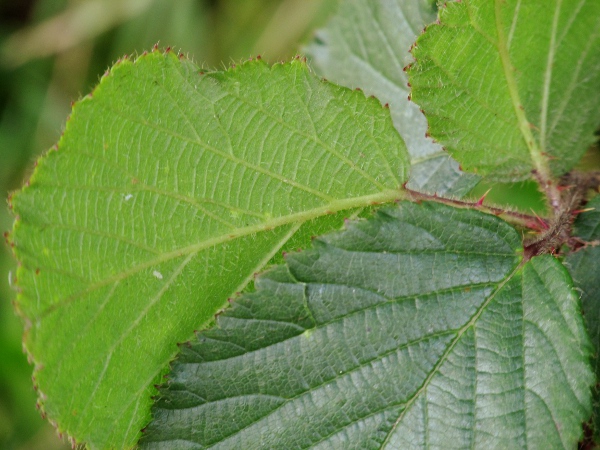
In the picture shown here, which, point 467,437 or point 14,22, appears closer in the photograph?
point 467,437

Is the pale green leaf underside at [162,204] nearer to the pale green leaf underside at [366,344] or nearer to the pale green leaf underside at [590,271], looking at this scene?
the pale green leaf underside at [366,344]

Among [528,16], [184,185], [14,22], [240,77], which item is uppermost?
[14,22]

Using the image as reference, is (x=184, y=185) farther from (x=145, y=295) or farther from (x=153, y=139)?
(x=145, y=295)

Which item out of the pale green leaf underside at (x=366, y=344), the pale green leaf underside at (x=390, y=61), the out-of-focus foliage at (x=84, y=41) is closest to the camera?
the pale green leaf underside at (x=366, y=344)

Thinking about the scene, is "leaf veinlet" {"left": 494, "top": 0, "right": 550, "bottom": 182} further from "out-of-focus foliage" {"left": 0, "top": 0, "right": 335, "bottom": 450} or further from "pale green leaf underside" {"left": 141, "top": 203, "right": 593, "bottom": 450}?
"out-of-focus foliage" {"left": 0, "top": 0, "right": 335, "bottom": 450}

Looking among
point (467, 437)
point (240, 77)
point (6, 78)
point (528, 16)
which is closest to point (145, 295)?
point (240, 77)

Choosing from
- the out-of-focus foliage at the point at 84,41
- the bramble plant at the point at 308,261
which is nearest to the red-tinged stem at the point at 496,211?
the bramble plant at the point at 308,261
